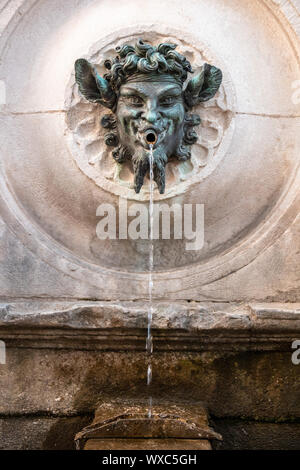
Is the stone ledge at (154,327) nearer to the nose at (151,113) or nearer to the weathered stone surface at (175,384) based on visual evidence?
the weathered stone surface at (175,384)

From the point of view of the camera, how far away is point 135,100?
350 centimetres

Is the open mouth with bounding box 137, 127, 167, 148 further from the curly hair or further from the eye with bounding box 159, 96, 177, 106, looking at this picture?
the curly hair

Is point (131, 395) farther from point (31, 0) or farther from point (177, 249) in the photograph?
point (31, 0)

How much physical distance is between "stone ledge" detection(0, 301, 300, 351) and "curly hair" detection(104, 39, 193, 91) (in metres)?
1.21

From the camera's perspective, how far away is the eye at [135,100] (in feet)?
11.4

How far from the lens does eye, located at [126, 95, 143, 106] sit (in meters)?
3.49

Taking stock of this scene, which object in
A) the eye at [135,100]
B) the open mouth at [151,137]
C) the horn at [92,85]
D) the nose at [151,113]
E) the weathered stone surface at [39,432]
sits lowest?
the weathered stone surface at [39,432]

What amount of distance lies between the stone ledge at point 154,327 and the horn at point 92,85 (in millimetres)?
1104

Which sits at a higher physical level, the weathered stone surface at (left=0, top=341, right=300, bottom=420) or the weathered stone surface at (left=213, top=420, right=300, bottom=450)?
the weathered stone surface at (left=0, top=341, right=300, bottom=420)

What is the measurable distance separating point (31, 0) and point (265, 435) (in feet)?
8.98

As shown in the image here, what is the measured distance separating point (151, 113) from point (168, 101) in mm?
155

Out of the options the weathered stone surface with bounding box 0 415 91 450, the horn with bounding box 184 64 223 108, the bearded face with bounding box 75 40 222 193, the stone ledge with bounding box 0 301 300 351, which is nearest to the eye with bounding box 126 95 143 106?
the bearded face with bounding box 75 40 222 193

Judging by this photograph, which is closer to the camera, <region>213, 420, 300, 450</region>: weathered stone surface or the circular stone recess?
<region>213, 420, 300, 450</region>: weathered stone surface

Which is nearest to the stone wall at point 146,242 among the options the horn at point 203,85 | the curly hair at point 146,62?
the horn at point 203,85
